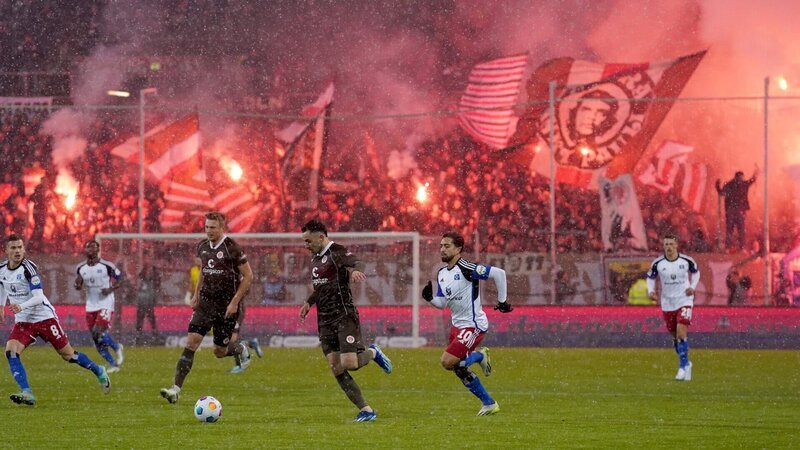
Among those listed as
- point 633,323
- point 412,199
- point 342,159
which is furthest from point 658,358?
point 342,159

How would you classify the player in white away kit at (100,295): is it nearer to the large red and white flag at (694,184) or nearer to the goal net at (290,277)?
the goal net at (290,277)

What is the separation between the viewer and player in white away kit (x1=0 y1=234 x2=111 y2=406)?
15211 mm

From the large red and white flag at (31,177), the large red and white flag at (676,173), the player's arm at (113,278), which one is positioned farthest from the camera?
the large red and white flag at (31,177)

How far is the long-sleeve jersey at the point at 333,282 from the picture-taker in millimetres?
13367

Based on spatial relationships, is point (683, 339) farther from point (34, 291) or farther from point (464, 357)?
point (34, 291)

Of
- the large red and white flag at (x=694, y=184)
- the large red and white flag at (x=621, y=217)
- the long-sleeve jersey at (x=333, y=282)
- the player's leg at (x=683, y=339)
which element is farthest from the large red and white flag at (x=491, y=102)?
the long-sleeve jersey at (x=333, y=282)

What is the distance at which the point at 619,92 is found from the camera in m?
47.4

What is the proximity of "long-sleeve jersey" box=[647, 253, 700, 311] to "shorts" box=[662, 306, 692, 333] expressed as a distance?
0.24 ft

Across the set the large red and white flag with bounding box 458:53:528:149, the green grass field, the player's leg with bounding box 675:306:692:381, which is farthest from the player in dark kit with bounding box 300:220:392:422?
the large red and white flag with bounding box 458:53:528:149

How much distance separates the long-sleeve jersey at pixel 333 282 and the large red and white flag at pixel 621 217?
2792cm

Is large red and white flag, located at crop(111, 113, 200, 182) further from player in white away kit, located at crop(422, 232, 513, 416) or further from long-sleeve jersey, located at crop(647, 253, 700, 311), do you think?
player in white away kit, located at crop(422, 232, 513, 416)

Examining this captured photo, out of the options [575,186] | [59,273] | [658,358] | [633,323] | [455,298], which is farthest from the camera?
[575,186]

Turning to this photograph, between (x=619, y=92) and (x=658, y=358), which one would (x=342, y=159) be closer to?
(x=619, y=92)

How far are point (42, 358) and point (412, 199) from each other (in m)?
24.7
